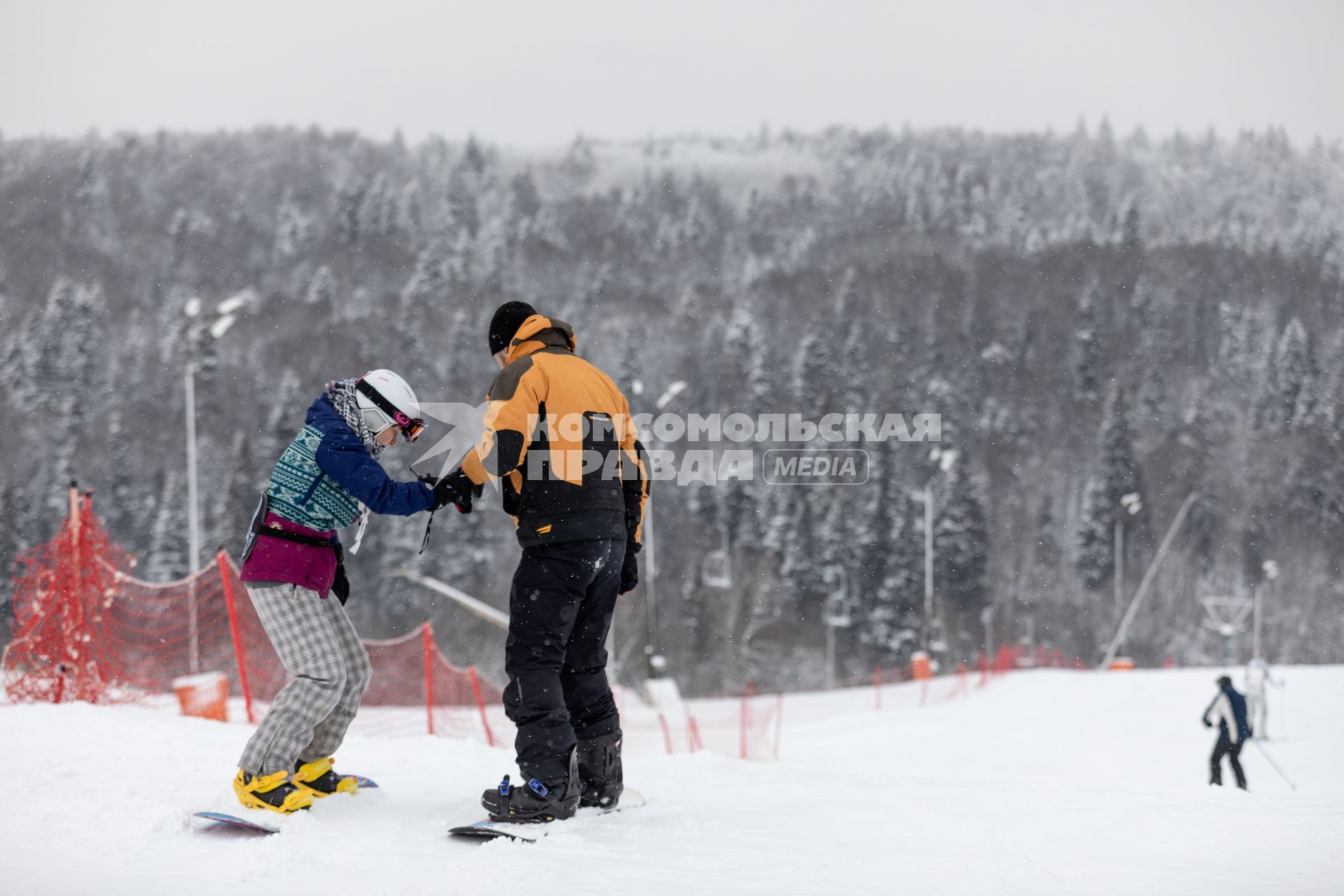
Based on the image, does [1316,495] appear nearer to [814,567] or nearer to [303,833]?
[814,567]

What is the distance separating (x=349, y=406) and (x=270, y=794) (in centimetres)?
143

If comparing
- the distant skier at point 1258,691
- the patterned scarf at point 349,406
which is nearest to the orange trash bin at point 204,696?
the patterned scarf at point 349,406

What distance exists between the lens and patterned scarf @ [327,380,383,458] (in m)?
4.03

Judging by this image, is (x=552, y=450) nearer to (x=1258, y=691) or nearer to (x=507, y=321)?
(x=507, y=321)

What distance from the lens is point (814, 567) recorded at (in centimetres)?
6250

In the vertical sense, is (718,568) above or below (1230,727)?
below

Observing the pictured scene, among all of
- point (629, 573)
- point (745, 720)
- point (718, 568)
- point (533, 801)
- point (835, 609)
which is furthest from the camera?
point (718, 568)

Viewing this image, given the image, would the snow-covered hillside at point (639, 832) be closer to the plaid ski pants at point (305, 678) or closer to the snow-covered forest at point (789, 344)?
the plaid ski pants at point (305, 678)

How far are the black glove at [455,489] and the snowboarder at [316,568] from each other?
0.01 metres

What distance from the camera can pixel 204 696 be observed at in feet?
Result: 30.7

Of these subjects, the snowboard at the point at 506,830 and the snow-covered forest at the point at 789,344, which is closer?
the snowboard at the point at 506,830

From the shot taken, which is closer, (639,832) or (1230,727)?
(639,832)

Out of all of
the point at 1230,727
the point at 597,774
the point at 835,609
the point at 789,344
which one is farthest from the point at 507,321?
the point at 789,344

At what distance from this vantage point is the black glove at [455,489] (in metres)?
3.91
